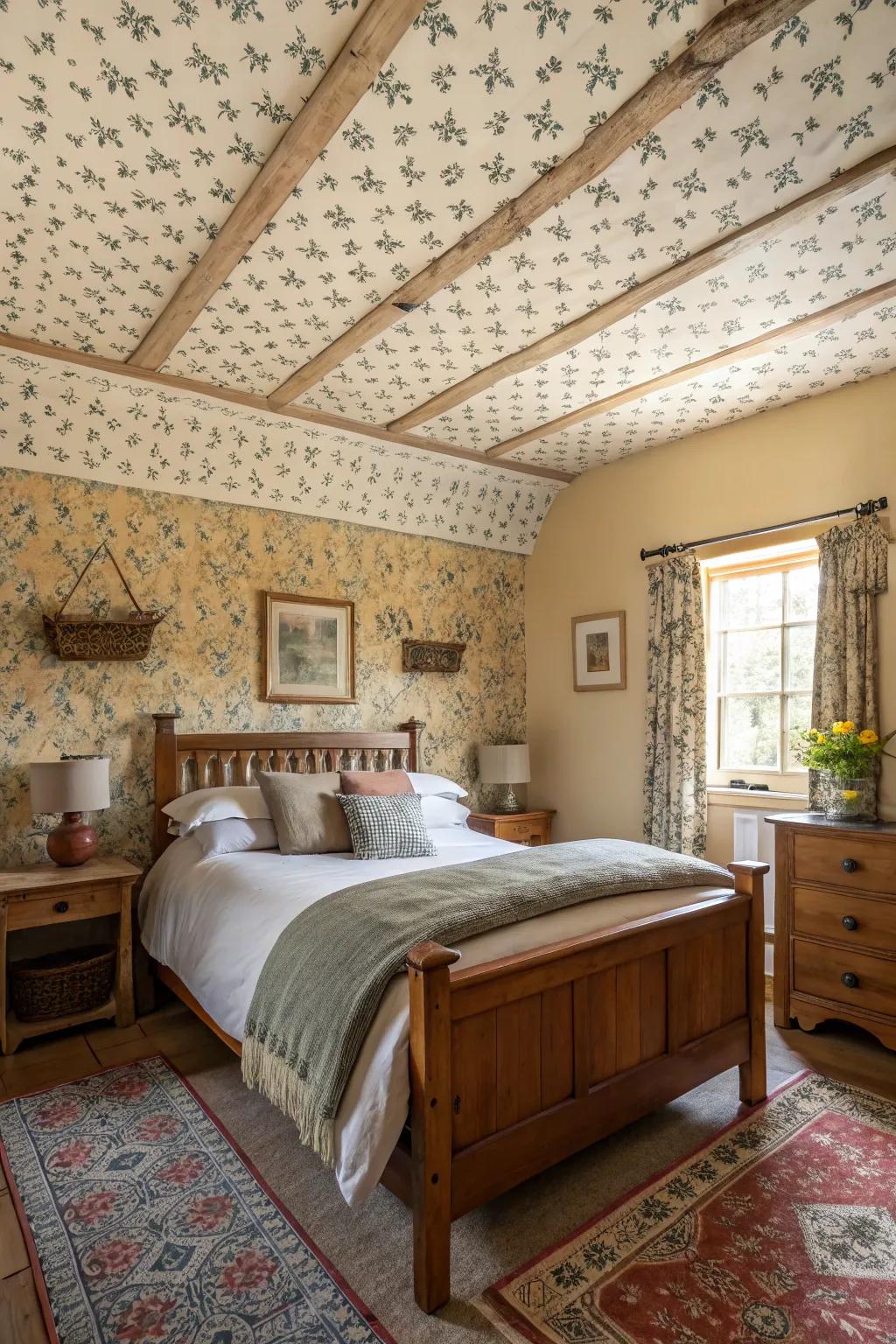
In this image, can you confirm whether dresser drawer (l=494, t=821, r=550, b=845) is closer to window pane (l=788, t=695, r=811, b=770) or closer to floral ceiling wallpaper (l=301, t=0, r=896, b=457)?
window pane (l=788, t=695, r=811, b=770)

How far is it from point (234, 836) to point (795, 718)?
2848mm

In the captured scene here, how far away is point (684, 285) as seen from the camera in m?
2.66

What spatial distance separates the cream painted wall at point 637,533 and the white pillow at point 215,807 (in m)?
2.14

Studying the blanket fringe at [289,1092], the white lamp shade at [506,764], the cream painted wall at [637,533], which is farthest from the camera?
the white lamp shade at [506,764]

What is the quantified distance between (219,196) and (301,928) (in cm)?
213

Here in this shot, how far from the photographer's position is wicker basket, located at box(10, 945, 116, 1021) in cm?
299

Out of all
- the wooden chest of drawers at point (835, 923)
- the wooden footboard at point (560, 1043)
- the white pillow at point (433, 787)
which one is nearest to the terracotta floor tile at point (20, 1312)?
the wooden footboard at point (560, 1043)

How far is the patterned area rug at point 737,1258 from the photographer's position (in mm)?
1626

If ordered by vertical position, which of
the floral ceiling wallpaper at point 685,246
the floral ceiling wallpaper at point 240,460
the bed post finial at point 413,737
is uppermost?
the floral ceiling wallpaper at point 685,246

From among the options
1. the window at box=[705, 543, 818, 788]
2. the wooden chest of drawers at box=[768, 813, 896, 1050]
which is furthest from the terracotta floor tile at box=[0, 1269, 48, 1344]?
the window at box=[705, 543, 818, 788]

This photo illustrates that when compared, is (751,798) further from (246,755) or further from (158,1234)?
(158,1234)

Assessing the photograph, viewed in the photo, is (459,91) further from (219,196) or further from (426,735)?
(426,735)

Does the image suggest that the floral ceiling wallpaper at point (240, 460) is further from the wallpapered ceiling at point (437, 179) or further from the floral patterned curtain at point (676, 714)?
the floral patterned curtain at point (676, 714)

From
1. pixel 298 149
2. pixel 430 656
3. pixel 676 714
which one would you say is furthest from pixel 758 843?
pixel 298 149
